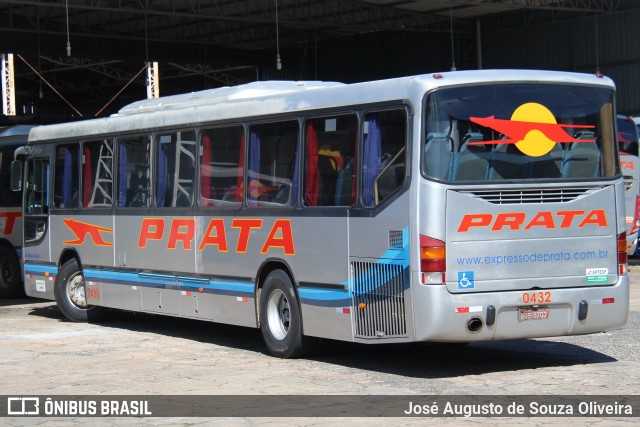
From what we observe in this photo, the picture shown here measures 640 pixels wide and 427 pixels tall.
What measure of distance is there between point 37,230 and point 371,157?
8.16m

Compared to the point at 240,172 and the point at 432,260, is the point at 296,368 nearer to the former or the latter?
the point at 432,260

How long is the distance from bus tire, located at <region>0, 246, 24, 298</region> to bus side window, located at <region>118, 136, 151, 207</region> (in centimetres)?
715

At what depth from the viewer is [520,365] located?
11.3 m

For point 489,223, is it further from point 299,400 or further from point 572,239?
point 299,400

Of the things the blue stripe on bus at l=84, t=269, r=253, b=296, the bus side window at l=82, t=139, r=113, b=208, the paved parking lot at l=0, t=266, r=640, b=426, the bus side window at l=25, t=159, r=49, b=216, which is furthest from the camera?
the bus side window at l=25, t=159, r=49, b=216

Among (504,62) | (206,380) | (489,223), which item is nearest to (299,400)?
(206,380)

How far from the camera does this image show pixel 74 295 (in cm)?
1677

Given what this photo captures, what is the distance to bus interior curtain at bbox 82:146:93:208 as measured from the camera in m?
16.3

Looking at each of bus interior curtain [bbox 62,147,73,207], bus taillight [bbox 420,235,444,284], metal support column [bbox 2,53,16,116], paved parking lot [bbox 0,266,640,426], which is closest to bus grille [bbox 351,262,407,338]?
bus taillight [bbox 420,235,444,284]

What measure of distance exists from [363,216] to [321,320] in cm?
128

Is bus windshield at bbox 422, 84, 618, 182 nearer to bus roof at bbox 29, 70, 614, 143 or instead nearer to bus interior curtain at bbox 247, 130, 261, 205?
bus roof at bbox 29, 70, 614, 143

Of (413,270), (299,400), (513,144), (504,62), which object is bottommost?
(299,400)

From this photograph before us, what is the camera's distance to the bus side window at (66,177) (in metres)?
16.7

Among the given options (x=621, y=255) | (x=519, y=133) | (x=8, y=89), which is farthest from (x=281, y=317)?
(x=8, y=89)
